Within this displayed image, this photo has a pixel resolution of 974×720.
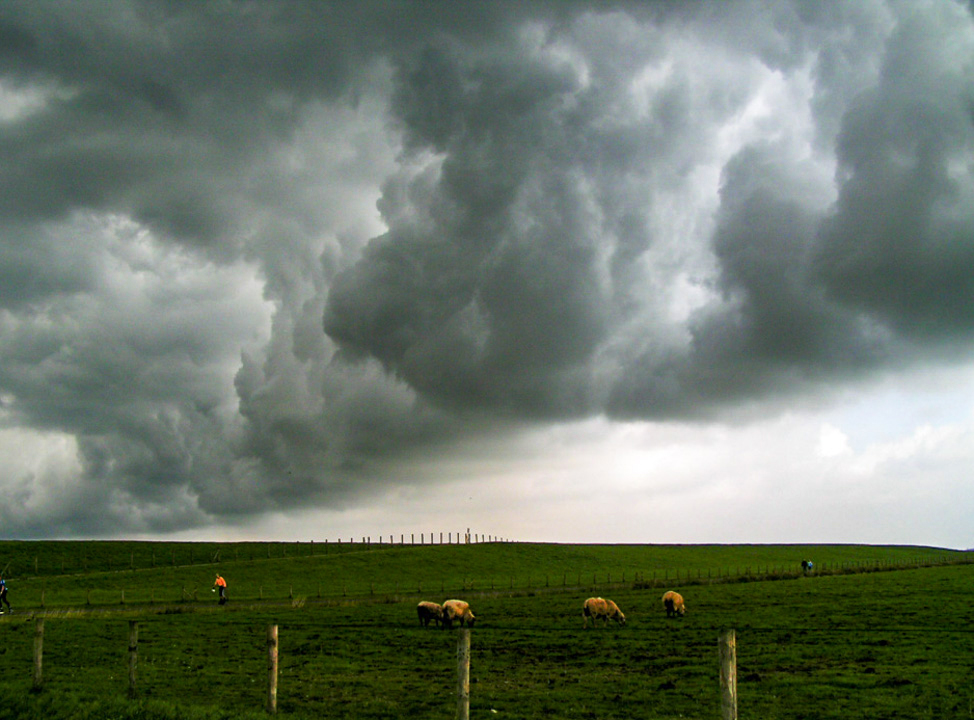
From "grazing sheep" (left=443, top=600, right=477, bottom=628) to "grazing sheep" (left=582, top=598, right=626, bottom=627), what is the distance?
6.36 metres

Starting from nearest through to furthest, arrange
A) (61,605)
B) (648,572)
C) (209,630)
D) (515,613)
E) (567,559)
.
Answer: (209,630)
(515,613)
(61,605)
(648,572)
(567,559)

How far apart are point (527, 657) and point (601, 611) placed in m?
12.4

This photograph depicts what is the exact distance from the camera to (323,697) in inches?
934

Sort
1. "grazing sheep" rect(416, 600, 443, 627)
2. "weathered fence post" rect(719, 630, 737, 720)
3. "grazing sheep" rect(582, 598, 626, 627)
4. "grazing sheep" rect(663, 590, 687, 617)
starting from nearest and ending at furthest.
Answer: "weathered fence post" rect(719, 630, 737, 720) < "grazing sheep" rect(582, 598, 626, 627) < "grazing sheep" rect(416, 600, 443, 627) < "grazing sheep" rect(663, 590, 687, 617)

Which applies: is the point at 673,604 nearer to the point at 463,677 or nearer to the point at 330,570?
the point at 463,677

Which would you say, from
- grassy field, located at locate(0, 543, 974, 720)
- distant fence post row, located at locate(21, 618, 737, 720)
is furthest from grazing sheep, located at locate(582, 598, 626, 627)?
distant fence post row, located at locate(21, 618, 737, 720)

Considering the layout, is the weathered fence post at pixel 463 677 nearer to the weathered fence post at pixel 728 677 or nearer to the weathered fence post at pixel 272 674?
the weathered fence post at pixel 728 677

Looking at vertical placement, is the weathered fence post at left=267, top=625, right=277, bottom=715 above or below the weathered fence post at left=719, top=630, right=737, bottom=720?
Result: below

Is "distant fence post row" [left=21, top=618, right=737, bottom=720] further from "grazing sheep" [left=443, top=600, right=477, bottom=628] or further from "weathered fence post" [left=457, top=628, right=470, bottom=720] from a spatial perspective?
"grazing sheep" [left=443, top=600, right=477, bottom=628]

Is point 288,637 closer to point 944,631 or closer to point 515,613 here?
point 515,613

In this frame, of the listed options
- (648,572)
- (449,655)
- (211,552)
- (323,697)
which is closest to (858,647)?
(449,655)

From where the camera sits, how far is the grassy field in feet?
72.5

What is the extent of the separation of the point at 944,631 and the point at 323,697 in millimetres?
27631

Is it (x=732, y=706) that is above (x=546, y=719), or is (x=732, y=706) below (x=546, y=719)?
above
